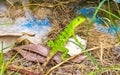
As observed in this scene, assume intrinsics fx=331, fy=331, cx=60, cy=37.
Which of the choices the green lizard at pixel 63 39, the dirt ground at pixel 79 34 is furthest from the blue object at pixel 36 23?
the green lizard at pixel 63 39

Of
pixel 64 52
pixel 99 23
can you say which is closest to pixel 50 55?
pixel 64 52

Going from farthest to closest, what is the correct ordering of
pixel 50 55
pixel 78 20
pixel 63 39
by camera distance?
pixel 78 20 < pixel 63 39 < pixel 50 55

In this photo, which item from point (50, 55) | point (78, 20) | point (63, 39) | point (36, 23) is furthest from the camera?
point (36, 23)

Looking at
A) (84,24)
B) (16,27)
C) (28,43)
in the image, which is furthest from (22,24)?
(84,24)

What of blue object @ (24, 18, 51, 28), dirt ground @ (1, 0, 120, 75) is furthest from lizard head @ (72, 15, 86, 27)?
blue object @ (24, 18, 51, 28)

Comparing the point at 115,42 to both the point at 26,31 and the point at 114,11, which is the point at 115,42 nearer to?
the point at 114,11

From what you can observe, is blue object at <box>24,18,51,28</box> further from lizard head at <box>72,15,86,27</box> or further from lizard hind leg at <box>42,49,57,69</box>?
lizard hind leg at <box>42,49,57,69</box>

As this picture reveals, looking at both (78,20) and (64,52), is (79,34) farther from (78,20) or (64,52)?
(64,52)

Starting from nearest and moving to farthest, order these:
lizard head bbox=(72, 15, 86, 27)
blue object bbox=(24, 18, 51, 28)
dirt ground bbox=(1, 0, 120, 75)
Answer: dirt ground bbox=(1, 0, 120, 75) < lizard head bbox=(72, 15, 86, 27) < blue object bbox=(24, 18, 51, 28)
